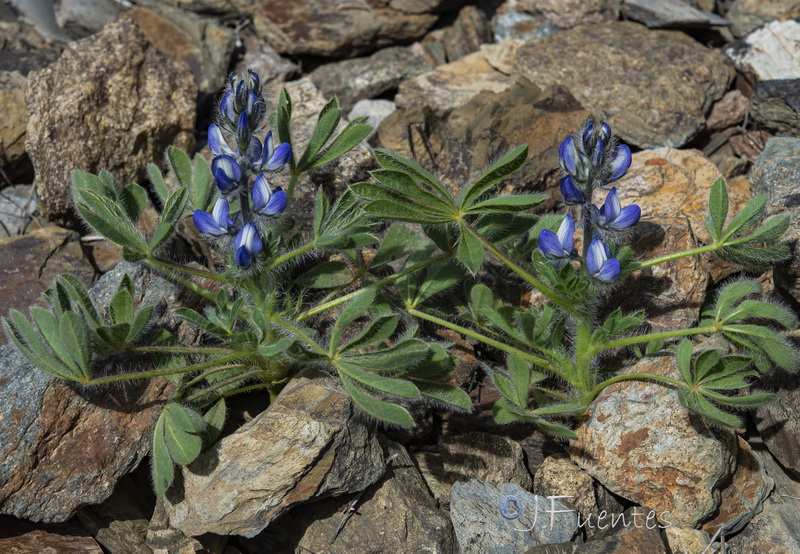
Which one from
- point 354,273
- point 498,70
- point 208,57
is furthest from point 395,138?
point 208,57

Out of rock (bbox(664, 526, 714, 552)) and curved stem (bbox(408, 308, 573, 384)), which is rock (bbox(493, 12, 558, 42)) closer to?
curved stem (bbox(408, 308, 573, 384))

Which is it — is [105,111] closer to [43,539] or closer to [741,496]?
[43,539]

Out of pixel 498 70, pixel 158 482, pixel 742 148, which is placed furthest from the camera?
pixel 498 70

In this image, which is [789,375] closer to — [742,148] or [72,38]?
[742,148]

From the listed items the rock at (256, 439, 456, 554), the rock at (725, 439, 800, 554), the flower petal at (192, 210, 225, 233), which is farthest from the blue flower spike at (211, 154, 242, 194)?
the rock at (725, 439, 800, 554)

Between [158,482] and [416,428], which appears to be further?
[416,428]
